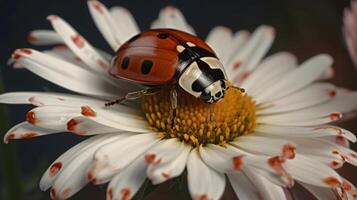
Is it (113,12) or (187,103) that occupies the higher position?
(113,12)

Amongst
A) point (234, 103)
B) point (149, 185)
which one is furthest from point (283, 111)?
point (149, 185)

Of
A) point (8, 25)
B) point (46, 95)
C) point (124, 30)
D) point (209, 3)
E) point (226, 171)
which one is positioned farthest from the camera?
point (209, 3)

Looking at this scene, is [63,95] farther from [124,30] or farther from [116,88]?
[124,30]

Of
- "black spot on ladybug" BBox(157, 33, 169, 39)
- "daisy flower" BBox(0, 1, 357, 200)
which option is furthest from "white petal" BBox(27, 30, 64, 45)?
"black spot on ladybug" BBox(157, 33, 169, 39)

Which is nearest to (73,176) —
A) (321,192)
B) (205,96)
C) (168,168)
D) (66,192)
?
(66,192)

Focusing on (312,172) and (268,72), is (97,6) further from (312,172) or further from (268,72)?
(312,172)

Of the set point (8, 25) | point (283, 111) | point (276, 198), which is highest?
point (8, 25)

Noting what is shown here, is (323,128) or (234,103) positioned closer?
(323,128)

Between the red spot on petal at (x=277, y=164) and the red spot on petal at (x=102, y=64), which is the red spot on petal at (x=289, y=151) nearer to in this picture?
the red spot on petal at (x=277, y=164)
